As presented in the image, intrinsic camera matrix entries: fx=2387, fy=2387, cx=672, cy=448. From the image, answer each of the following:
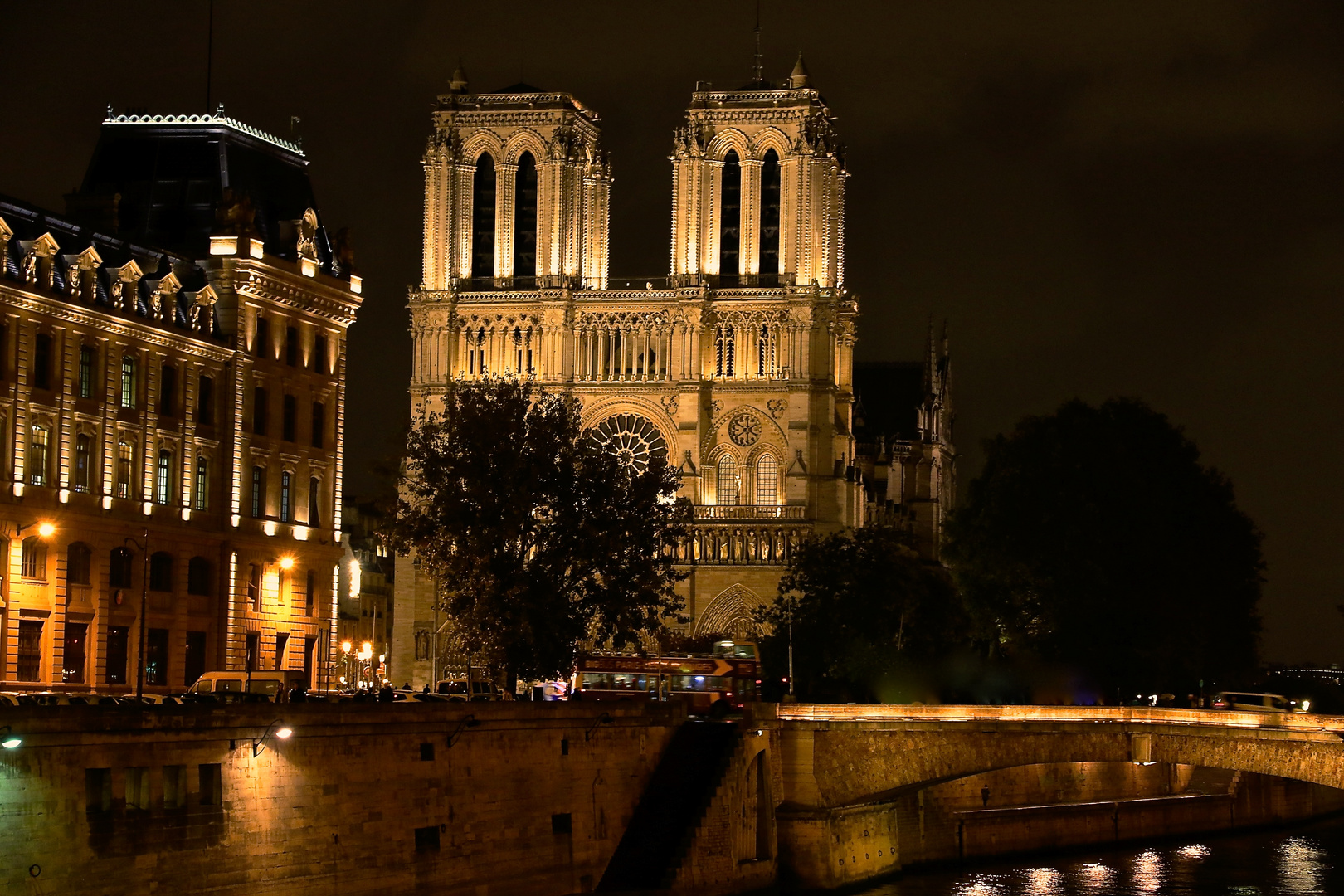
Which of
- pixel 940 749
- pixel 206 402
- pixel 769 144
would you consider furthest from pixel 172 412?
pixel 769 144

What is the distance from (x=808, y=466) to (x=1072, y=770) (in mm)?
38528

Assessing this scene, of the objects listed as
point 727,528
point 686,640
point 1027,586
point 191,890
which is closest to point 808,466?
point 727,528

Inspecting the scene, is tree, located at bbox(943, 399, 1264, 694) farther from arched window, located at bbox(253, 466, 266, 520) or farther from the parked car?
arched window, located at bbox(253, 466, 266, 520)

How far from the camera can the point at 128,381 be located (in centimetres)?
6669

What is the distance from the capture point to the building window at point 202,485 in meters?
69.9

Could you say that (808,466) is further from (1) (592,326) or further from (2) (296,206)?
(2) (296,206)

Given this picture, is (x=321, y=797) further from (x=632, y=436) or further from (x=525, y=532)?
(x=632, y=436)

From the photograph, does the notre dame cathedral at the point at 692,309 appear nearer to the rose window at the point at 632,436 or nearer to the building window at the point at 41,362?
the rose window at the point at 632,436

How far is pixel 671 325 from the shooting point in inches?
4663

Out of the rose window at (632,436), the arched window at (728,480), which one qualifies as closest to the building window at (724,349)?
the arched window at (728,480)

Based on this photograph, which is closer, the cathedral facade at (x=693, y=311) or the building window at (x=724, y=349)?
the cathedral facade at (x=693, y=311)

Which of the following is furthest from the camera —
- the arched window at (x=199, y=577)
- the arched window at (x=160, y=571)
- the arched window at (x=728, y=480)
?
the arched window at (x=728, y=480)

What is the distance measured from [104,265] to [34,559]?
346 inches

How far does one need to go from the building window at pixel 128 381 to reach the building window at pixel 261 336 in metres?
5.90
